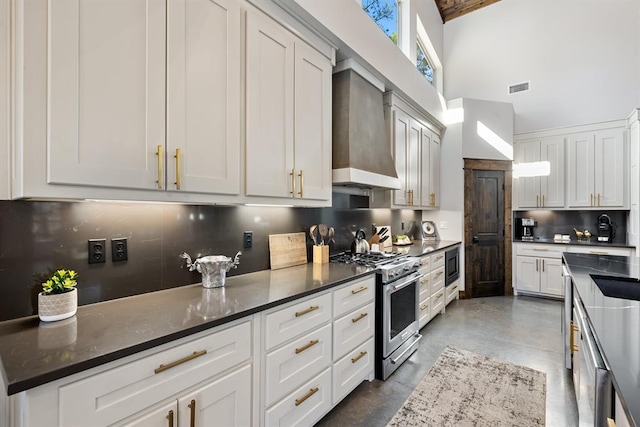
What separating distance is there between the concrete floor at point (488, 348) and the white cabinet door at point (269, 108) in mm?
1625

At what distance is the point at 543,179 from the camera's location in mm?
5141

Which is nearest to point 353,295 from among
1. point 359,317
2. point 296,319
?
point 359,317

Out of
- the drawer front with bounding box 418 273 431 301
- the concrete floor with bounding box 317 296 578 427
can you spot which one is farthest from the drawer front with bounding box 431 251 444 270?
the concrete floor with bounding box 317 296 578 427

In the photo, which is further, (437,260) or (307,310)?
(437,260)

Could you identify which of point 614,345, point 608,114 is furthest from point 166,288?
point 608,114

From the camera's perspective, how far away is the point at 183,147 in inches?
60.6

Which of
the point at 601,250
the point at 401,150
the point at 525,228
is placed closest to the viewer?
the point at 401,150

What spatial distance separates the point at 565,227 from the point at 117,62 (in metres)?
6.40

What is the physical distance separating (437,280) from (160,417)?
11.5ft

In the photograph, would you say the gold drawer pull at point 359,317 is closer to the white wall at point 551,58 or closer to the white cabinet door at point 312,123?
the white cabinet door at point 312,123

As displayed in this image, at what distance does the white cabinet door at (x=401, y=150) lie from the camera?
146 inches

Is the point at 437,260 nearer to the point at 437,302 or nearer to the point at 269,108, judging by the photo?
the point at 437,302

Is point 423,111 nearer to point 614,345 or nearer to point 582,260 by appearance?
point 582,260

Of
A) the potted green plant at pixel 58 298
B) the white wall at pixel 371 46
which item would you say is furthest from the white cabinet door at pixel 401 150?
the potted green plant at pixel 58 298
